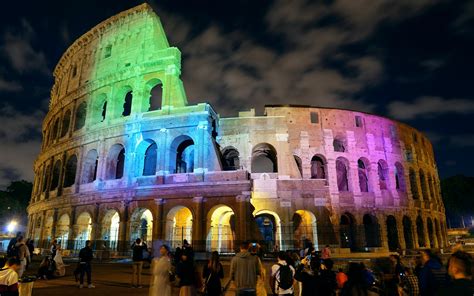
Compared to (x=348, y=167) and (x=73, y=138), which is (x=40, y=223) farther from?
(x=348, y=167)

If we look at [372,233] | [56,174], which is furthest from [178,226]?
[372,233]

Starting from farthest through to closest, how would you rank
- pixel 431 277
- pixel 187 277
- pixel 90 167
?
pixel 90 167 < pixel 187 277 < pixel 431 277

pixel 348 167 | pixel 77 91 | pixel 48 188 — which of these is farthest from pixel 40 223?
pixel 348 167

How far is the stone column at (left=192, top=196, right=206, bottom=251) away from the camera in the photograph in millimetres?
19734

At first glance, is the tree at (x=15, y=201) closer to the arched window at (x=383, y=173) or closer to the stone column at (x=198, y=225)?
the stone column at (x=198, y=225)

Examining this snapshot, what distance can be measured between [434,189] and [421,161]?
14.0 ft

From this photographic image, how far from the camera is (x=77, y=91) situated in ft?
95.1

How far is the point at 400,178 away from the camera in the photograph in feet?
102

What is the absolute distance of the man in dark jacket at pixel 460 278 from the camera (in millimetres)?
2936

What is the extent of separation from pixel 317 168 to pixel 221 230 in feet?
35.4

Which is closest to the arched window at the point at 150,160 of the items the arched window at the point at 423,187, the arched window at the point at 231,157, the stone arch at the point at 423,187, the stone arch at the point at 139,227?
the stone arch at the point at 139,227

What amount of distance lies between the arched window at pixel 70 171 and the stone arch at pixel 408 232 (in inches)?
1211

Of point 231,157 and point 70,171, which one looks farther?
point 231,157

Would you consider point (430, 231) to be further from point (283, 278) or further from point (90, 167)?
point (283, 278)
